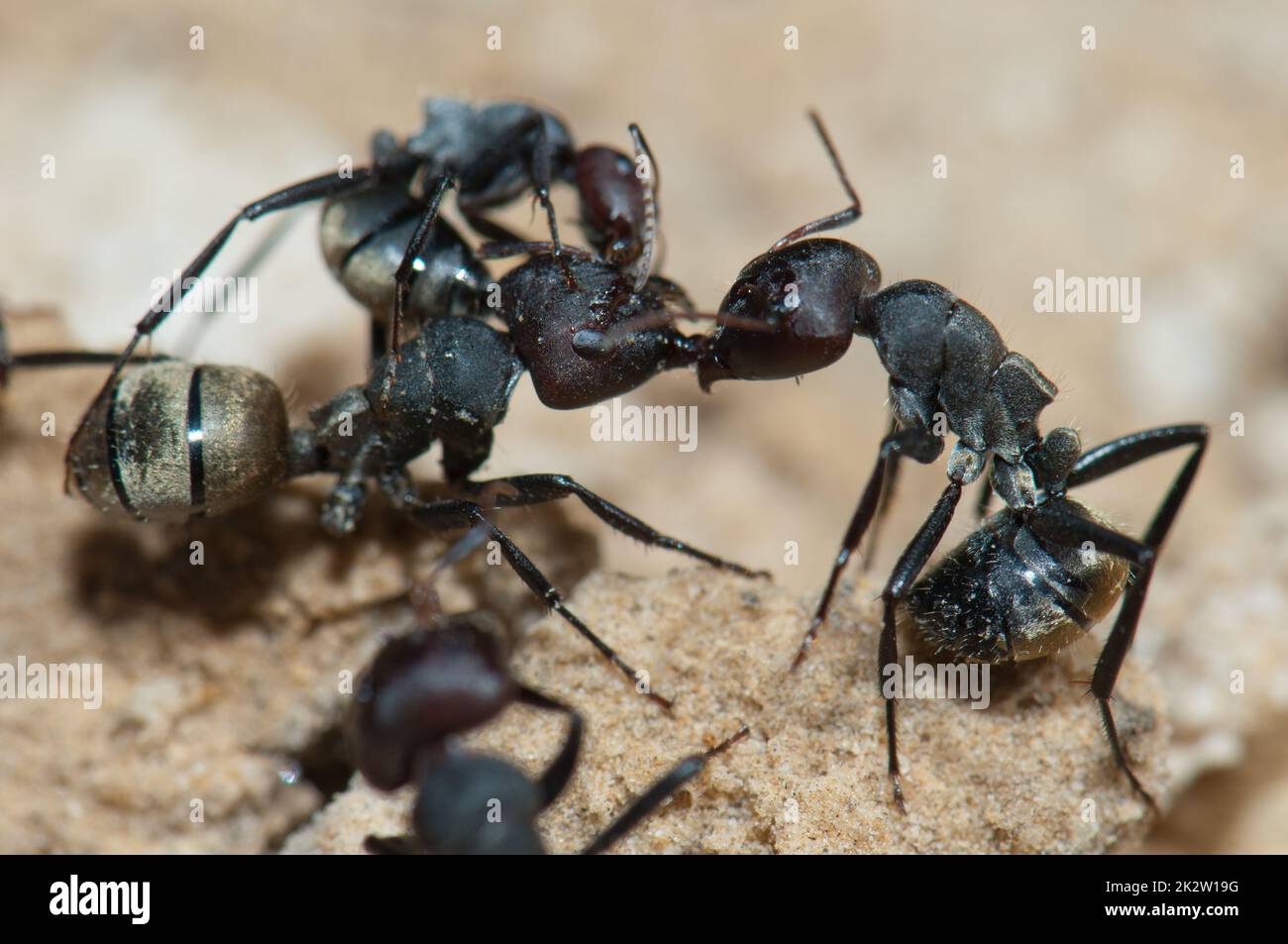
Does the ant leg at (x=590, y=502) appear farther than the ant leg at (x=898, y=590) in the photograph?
Yes

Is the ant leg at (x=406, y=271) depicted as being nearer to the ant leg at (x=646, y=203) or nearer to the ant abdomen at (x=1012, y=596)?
the ant leg at (x=646, y=203)

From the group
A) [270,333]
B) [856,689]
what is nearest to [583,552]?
[856,689]

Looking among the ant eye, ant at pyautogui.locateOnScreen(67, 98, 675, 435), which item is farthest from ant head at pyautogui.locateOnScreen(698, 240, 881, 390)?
ant at pyautogui.locateOnScreen(67, 98, 675, 435)

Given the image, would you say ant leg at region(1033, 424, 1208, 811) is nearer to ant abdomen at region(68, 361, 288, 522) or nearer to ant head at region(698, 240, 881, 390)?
ant head at region(698, 240, 881, 390)

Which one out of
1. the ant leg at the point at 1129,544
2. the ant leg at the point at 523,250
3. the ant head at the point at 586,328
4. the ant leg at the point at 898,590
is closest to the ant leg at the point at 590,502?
the ant head at the point at 586,328

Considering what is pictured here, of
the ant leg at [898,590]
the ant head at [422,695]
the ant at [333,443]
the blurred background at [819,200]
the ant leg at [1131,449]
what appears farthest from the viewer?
the blurred background at [819,200]

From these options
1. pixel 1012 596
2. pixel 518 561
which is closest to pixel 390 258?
pixel 518 561
